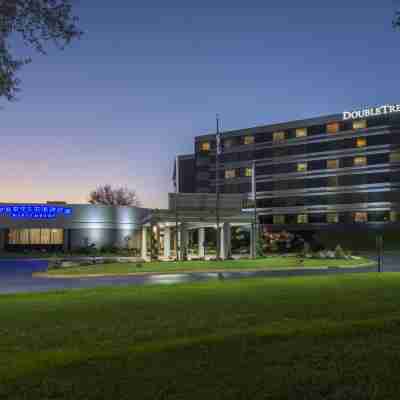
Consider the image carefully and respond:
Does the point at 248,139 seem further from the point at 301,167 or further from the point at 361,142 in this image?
the point at 361,142

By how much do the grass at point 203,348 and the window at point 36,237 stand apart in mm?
56155

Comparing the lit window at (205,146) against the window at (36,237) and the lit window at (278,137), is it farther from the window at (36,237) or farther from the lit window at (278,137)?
the window at (36,237)

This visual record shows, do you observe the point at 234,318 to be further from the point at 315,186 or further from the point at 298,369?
the point at 315,186

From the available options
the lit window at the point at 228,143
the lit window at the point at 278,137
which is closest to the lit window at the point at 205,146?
the lit window at the point at 228,143

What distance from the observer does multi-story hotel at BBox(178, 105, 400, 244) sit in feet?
286

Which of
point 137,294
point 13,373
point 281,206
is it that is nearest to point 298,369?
point 13,373

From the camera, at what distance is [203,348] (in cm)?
800

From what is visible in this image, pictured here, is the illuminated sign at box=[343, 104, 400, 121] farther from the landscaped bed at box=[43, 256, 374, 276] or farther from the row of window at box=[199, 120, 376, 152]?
the landscaped bed at box=[43, 256, 374, 276]

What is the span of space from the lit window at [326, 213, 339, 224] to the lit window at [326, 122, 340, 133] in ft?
44.4

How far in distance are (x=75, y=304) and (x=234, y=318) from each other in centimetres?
Result: 473

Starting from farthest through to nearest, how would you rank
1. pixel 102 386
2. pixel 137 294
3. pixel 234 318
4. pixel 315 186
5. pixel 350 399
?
pixel 315 186, pixel 137 294, pixel 234 318, pixel 102 386, pixel 350 399

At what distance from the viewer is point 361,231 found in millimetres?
89312

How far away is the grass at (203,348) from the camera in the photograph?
19.2 ft

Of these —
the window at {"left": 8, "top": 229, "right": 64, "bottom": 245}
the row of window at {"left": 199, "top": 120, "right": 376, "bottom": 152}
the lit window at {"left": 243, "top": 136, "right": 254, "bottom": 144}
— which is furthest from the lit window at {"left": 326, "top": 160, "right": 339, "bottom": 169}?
the window at {"left": 8, "top": 229, "right": 64, "bottom": 245}
